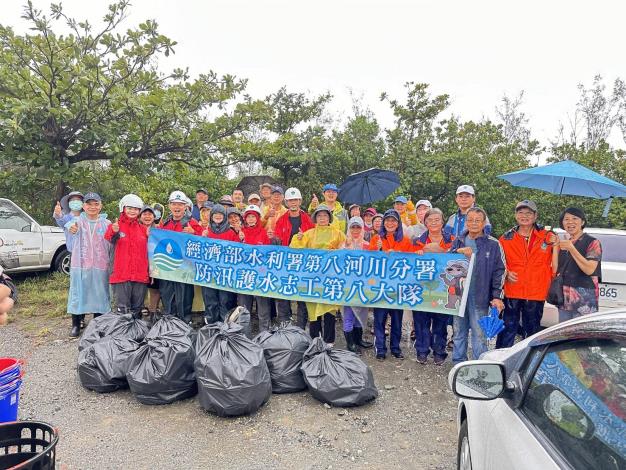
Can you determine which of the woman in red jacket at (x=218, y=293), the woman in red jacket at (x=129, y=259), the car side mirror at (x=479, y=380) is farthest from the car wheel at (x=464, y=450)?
the woman in red jacket at (x=129, y=259)

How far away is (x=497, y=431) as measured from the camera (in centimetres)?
178

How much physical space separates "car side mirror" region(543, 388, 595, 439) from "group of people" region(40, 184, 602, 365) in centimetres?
285

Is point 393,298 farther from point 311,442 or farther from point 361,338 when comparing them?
point 311,442

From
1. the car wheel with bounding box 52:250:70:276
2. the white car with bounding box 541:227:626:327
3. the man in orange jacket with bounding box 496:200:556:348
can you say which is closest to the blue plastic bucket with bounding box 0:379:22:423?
the man in orange jacket with bounding box 496:200:556:348

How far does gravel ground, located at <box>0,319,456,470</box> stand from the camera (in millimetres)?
3086

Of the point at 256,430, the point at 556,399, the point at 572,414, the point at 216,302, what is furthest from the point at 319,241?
the point at 572,414

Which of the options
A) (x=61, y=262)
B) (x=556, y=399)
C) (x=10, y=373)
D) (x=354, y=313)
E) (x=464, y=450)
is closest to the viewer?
(x=556, y=399)

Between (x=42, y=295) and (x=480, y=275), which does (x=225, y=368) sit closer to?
(x=480, y=275)

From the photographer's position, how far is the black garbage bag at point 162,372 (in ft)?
12.3

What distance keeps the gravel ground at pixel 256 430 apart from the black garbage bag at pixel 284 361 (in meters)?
0.10

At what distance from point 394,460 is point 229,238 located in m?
3.47

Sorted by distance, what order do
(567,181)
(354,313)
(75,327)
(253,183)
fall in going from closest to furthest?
1. (567,181)
2. (354,313)
3. (75,327)
4. (253,183)

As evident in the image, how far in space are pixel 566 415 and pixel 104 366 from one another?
376 cm

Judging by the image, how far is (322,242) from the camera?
17.2 ft
